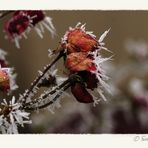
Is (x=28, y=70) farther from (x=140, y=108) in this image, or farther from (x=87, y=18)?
(x=140, y=108)

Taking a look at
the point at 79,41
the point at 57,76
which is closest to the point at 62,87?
the point at 57,76

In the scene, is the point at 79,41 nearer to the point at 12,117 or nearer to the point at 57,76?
the point at 57,76

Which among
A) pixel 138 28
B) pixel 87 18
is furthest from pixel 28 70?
pixel 138 28

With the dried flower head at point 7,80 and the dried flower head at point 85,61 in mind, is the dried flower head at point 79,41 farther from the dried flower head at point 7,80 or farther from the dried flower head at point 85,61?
the dried flower head at point 7,80

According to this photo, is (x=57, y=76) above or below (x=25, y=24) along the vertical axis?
below

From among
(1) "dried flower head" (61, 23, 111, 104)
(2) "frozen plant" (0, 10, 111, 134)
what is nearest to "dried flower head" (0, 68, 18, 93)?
(2) "frozen plant" (0, 10, 111, 134)

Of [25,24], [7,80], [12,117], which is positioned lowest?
[12,117]

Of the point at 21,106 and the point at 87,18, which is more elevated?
the point at 87,18
